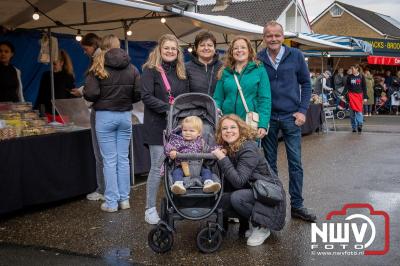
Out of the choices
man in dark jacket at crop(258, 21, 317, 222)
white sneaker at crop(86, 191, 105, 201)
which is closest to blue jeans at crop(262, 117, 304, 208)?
man in dark jacket at crop(258, 21, 317, 222)

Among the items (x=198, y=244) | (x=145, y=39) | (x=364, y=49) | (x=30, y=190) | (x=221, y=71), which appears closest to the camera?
(x=198, y=244)

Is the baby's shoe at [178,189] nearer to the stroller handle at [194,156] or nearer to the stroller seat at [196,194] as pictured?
the stroller seat at [196,194]

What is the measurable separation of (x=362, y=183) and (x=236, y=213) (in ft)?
11.6

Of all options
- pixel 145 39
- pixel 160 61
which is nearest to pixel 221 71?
pixel 160 61

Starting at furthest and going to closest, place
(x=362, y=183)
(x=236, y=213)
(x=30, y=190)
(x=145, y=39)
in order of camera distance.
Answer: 1. (x=145, y=39)
2. (x=362, y=183)
3. (x=30, y=190)
4. (x=236, y=213)

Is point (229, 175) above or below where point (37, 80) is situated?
below

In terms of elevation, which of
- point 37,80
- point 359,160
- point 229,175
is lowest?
point 359,160

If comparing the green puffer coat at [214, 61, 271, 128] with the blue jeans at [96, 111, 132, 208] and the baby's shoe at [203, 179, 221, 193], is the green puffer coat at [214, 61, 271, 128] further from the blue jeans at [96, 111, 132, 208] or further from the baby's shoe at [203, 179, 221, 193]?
the blue jeans at [96, 111, 132, 208]

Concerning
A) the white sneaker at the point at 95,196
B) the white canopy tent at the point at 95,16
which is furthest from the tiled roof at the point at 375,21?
the white sneaker at the point at 95,196

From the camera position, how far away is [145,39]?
12.4 meters

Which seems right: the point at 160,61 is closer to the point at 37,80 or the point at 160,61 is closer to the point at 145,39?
the point at 37,80

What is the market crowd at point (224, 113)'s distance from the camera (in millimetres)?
4930

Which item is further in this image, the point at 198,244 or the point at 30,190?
the point at 30,190

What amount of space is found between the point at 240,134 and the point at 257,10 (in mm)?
37226
